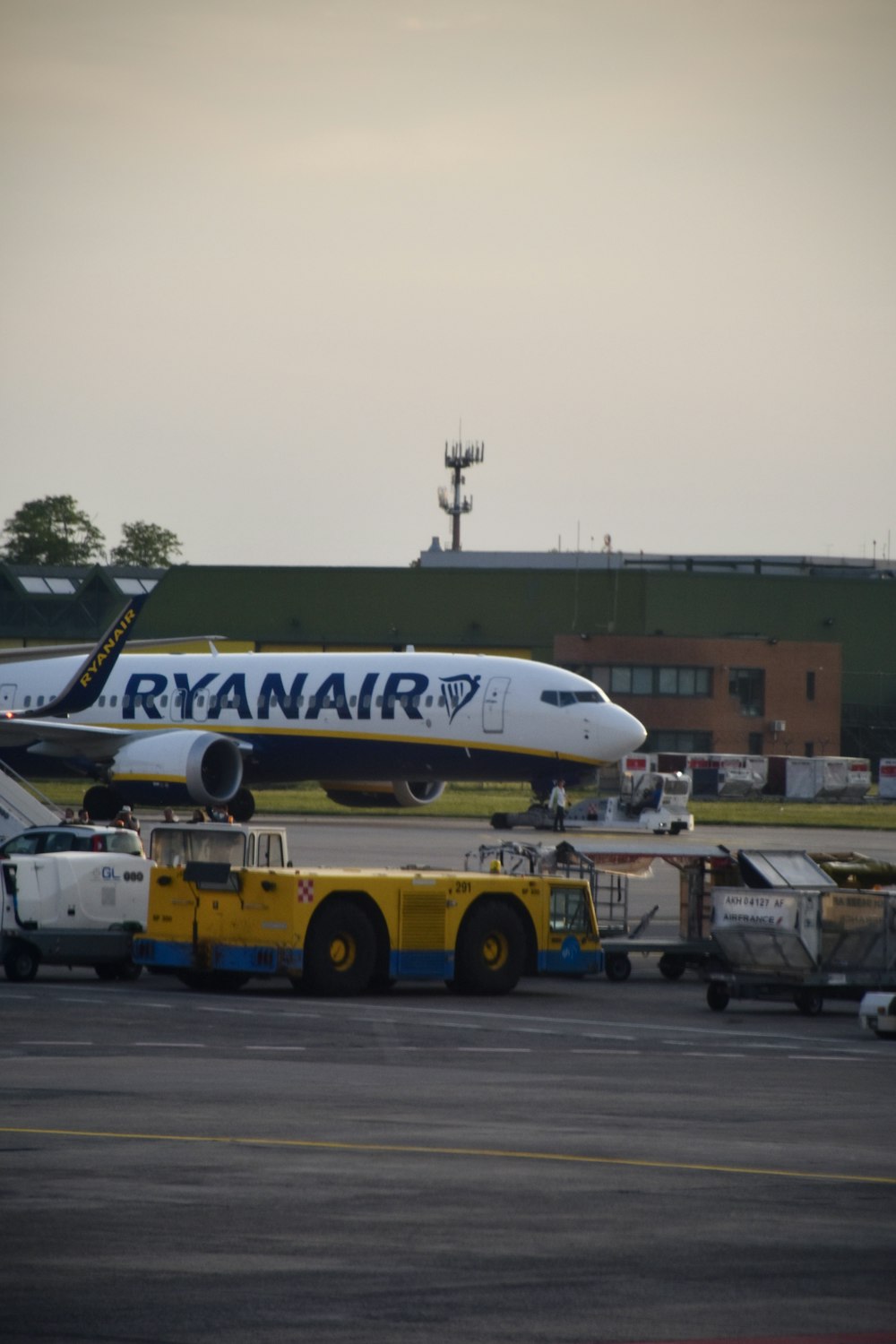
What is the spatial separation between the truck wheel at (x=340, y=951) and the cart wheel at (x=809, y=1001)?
16.2 ft

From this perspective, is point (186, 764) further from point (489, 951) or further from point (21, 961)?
point (489, 951)

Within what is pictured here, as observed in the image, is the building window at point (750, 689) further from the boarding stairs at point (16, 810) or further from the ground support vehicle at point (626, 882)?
the boarding stairs at point (16, 810)

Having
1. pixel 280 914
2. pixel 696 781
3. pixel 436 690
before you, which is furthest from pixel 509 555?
pixel 280 914

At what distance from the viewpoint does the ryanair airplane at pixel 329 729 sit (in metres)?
56.0

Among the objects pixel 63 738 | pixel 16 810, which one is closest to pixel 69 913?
pixel 16 810

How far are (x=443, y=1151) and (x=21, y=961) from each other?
13.1m

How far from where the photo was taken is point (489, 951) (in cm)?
2595

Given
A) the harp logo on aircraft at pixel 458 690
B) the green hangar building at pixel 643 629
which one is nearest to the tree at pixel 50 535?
the green hangar building at pixel 643 629

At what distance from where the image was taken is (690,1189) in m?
13.0

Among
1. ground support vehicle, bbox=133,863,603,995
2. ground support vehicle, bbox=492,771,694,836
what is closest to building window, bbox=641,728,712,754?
ground support vehicle, bbox=492,771,694,836

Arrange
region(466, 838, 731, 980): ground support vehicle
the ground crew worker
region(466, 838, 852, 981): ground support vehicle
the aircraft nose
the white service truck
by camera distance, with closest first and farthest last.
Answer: the white service truck
region(466, 838, 852, 981): ground support vehicle
region(466, 838, 731, 980): ground support vehicle
the aircraft nose
the ground crew worker

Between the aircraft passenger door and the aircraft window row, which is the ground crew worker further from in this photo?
the aircraft passenger door

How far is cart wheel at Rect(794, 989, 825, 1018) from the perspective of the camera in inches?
969

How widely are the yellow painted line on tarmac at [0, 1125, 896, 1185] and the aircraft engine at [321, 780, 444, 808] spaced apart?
45.6 metres
